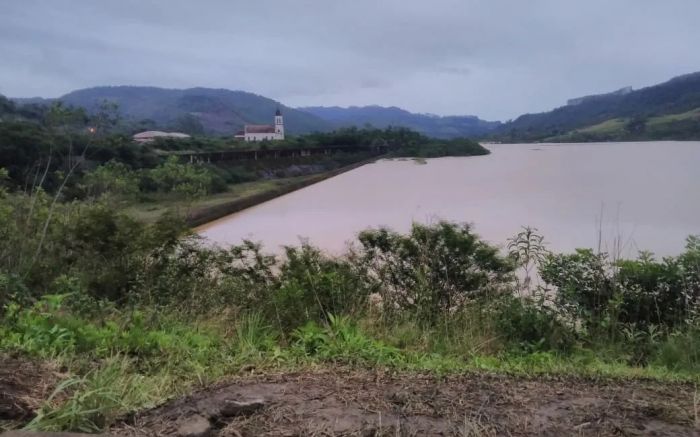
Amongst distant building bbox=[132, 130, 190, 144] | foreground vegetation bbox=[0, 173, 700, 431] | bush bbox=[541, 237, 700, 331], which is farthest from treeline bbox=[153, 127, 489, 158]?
bush bbox=[541, 237, 700, 331]

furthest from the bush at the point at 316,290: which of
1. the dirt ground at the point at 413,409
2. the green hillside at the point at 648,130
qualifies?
the green hillside at the point at 648,130

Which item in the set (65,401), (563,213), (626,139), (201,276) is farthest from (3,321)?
(626,139)

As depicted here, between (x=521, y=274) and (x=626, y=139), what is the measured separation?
65614mm

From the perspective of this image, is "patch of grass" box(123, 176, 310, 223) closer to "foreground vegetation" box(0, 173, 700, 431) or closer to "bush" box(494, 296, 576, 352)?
"foreground vegetation" box(0, 173, 700, 431)

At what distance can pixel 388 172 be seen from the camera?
110 feet

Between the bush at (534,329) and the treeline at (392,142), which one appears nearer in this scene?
the bush at (534,329)

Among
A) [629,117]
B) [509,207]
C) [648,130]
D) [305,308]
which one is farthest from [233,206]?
[629,117]

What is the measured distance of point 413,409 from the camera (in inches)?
59.6

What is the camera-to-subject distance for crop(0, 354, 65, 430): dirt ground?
1.40 meters

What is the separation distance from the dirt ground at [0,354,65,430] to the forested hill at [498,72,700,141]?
2494 inches

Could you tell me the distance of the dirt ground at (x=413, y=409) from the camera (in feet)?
4.58

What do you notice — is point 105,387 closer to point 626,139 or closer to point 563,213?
point 563,213

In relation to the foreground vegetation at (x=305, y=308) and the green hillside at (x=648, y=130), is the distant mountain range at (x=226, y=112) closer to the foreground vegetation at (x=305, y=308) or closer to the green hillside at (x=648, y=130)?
the green hillside at (x=648, y=130)

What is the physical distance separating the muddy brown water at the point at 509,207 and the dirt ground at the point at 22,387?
382cm
